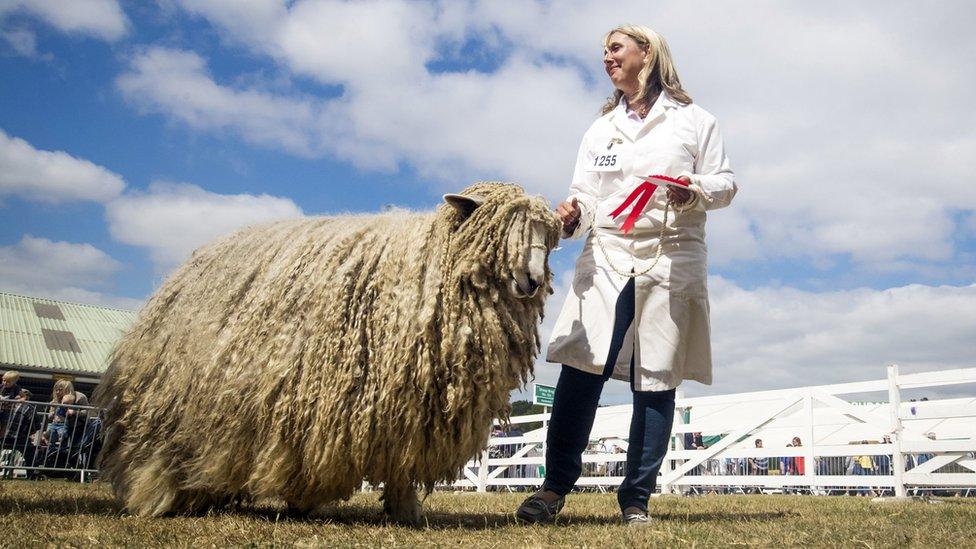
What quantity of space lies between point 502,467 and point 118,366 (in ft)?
39.1

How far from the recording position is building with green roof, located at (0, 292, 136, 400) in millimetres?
22922

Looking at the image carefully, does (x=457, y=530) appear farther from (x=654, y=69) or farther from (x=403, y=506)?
(x=654, y=69)

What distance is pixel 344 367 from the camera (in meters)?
4.22

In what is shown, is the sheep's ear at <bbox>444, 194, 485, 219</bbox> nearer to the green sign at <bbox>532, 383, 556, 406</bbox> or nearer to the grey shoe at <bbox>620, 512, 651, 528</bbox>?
the grey shoe at <bbox>620, 512, 651, 528</bbox>

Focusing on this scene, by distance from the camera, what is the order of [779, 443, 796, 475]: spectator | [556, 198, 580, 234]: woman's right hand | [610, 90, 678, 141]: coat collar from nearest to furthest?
1. [556, 198, 580, 234]: woman's right hand
2. [610, 90, 678, 141]: coat collar
3. [779, 443, 796, 475]: spectator

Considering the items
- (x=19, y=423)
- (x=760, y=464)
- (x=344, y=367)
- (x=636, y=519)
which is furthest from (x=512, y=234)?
(x=760, y=464)

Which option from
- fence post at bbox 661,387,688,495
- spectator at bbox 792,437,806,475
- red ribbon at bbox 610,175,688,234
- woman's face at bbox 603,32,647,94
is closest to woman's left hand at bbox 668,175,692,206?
red ribbon at bbox 610,175,688,234

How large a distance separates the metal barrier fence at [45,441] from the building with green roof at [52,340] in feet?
28.2

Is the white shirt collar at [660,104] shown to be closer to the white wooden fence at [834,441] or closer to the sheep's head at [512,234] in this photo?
the sheep's head at [512,234]

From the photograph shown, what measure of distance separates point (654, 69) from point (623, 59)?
0.22m

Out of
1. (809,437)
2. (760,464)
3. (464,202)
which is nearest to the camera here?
(464,202)

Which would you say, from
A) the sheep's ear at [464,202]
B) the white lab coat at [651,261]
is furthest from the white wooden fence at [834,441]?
the sheep's ear at [464,202]

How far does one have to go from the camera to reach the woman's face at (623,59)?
15.8ft

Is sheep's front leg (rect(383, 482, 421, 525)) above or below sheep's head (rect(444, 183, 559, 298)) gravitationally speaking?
below
